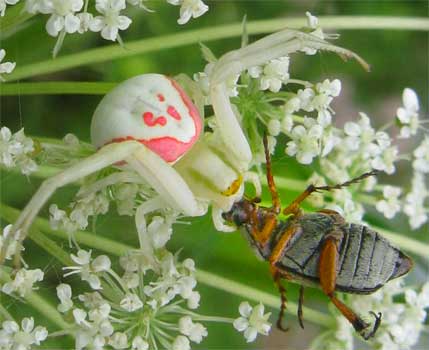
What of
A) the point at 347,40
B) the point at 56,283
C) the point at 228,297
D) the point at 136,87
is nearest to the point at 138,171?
the point at 136,87

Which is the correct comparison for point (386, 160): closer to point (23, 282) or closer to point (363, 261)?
point (363, 261)

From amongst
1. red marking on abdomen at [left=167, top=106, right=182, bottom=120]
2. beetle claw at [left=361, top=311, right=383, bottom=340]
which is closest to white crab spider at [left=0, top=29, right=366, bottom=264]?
red marking on abdomen at [left=167, top=106, right=182, bottom=120]

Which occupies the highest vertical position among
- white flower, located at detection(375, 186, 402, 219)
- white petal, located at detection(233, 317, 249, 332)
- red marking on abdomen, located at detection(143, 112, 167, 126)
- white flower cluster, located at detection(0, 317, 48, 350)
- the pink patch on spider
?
the pink patch on spider

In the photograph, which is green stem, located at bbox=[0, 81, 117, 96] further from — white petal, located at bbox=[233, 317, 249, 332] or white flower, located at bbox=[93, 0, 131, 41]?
white petal, located at bbox=[233, 317, 249, 332]

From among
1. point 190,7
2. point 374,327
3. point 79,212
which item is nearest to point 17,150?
Answer: point 79,212

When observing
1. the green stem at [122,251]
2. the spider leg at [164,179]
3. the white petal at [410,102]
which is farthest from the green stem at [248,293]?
the white petal at [410,102]
